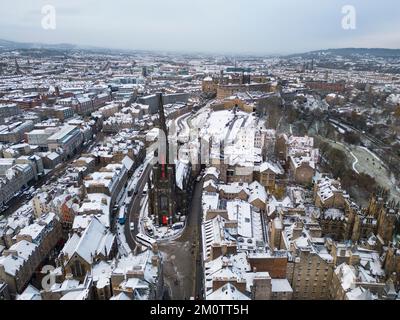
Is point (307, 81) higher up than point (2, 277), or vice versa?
point (307, 81)

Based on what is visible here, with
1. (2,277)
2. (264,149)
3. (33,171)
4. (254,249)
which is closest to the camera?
(2,277)

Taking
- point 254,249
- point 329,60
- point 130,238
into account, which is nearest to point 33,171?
point 130,238

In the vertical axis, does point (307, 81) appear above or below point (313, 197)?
above

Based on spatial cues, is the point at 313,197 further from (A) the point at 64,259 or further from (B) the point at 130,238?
(A) the point at 64,259

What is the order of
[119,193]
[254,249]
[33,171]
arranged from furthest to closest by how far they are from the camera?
[33,171]
[119,193]
[254,249]

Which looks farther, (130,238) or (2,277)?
(130,238)
